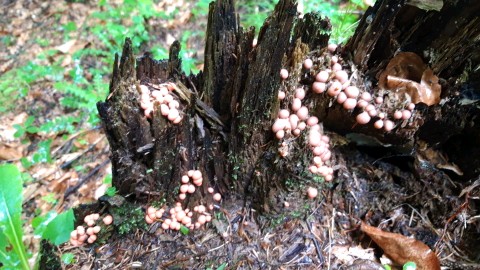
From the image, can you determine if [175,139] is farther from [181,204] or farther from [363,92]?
[363,92]

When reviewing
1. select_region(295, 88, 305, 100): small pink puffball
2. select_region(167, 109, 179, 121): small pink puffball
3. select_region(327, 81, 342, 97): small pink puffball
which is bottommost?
select_region(167, 109, 179, 121): small pink puffball

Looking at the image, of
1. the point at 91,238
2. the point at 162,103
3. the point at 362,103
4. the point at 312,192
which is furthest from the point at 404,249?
the point at 91,238

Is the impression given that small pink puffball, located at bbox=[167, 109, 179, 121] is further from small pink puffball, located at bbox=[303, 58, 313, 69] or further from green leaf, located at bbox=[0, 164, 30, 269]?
green leaf, located at bbox=[0, 164, 30, 269]

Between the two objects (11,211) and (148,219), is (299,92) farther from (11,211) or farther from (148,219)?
(11,211)

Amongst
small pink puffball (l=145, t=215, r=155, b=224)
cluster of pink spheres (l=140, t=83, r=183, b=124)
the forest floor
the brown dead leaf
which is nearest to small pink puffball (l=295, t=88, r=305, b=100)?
the forest floor

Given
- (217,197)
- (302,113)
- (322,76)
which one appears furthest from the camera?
(217,197)

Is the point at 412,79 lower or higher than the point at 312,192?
higher

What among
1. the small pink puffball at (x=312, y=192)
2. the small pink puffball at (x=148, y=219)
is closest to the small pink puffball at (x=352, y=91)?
the small pink puffball at (x=312, y=192)
